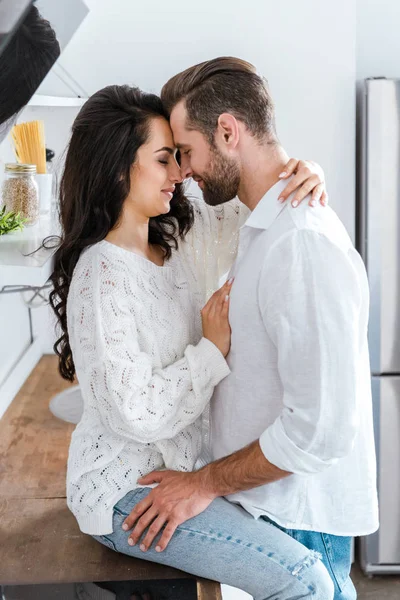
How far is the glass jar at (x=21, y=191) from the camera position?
188 cm

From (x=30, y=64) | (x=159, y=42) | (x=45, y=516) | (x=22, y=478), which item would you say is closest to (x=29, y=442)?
(x=22, y=478)

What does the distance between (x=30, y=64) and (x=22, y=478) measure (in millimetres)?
973

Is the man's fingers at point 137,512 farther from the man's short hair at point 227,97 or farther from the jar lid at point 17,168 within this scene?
the jar lid at point 17,168

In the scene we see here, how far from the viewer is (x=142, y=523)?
142 centimetres

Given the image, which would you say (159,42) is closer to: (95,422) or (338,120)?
(338,120)

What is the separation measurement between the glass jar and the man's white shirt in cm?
65

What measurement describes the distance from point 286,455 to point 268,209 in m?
0.43

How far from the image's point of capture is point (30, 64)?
1.32m

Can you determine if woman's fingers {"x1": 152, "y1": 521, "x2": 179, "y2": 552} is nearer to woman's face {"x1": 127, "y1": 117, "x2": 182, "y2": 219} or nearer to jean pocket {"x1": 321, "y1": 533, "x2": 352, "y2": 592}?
jean pocket {"x1": 321, "y1": 533, "x2": 352, "y2": 592}

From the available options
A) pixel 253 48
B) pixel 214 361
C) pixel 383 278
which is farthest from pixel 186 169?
pixel 383 278

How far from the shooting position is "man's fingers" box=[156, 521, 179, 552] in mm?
1404

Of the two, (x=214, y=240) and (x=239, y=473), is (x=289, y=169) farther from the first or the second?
(x=239, y=473)

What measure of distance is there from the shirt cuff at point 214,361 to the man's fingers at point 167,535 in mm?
266

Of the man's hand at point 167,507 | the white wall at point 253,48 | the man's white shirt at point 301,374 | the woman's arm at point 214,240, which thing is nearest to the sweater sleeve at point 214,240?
the woman's arm at point 214,240
